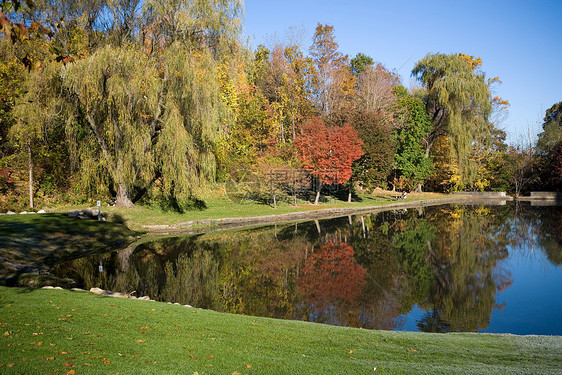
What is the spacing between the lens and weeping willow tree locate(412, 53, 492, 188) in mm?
45781

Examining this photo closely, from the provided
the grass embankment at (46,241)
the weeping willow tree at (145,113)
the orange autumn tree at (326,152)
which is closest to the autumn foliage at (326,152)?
the orange autumn tree at (326,152)

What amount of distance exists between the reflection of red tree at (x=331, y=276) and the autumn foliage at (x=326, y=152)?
52.4 ft

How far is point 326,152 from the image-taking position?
34344 millimetres

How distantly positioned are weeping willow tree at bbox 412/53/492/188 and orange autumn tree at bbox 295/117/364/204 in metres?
17.4

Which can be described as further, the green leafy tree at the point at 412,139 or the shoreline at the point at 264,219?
the green leafy tree at the point at 412,139

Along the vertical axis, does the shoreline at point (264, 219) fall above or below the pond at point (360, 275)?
above

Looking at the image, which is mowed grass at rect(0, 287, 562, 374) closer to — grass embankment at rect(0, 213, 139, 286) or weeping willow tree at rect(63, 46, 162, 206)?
grass embankment at rect(0, 213, 139, 286)

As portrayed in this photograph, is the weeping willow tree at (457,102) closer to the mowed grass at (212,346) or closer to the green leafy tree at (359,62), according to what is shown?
the green leafy tree at (359,62)

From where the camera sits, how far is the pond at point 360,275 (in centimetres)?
1016

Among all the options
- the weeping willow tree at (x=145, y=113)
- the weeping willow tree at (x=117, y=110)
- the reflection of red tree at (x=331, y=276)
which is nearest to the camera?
the reflection of red tree at (x=331, y=276)

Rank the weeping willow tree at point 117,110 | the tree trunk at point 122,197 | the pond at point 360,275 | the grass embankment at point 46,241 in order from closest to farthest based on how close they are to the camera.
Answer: the pond at point 360,275 < the grass embankment at point 46,241 < the weeping willow tree at point 117,110 < the tree trunk at point 122,197

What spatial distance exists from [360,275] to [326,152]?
69.3ft

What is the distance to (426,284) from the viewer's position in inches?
509

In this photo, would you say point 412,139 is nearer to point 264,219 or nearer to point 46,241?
point 264,219
